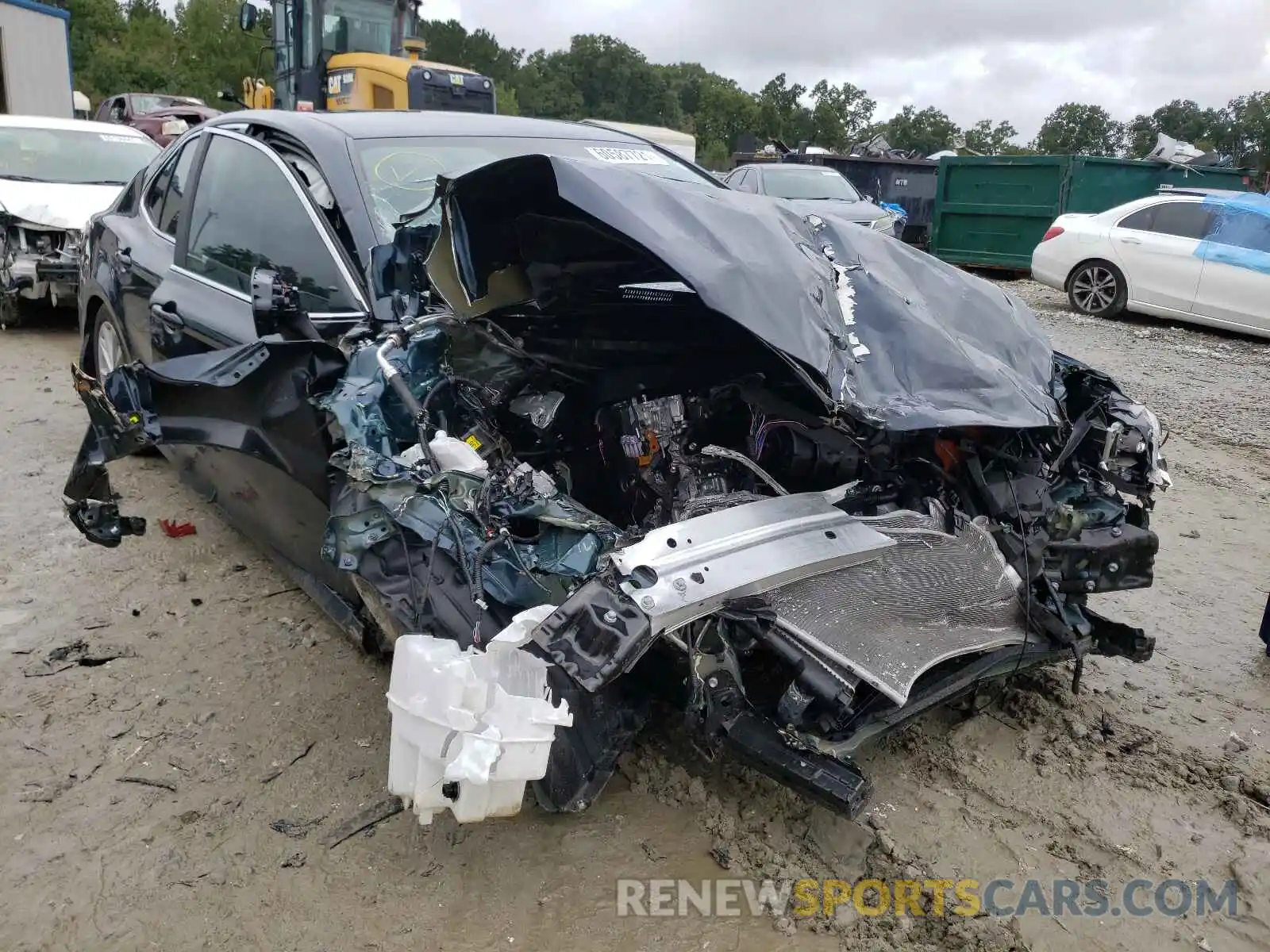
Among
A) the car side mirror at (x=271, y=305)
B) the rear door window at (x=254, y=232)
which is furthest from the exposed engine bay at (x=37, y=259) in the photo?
the car side mirror at (x=271, y=305)

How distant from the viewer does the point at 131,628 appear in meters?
3.37

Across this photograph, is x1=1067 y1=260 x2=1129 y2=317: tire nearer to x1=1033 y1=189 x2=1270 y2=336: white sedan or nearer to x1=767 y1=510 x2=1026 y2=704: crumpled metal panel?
x1=1033 y1=189 x2=1270 y2=336: white sedan

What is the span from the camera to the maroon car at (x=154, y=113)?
55.6ft

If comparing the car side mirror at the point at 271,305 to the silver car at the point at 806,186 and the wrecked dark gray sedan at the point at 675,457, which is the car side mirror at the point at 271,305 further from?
the silver car at the point at 806,186

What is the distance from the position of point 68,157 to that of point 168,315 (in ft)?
20.5

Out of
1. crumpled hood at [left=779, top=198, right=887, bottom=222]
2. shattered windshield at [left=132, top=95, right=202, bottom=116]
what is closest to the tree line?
shattered windshield at [left=132, top=95, right=202, bottom=116]

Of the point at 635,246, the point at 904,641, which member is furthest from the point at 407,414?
the point at 904,641

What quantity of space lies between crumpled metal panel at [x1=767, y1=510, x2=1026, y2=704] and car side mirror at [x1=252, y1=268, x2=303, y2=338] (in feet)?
5.32

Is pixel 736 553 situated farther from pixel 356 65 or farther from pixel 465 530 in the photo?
pixel 356 65

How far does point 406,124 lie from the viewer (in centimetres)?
361

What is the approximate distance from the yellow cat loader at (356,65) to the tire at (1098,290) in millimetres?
7235

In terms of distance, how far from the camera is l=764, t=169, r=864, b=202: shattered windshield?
11.7 m

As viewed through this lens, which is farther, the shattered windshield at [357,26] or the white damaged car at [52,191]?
the shattered windshield at [357,26]

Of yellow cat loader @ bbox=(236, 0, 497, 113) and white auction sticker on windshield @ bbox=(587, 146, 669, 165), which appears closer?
white auction sticker on windshield @ bbox=(587, 146, 669, 165)
